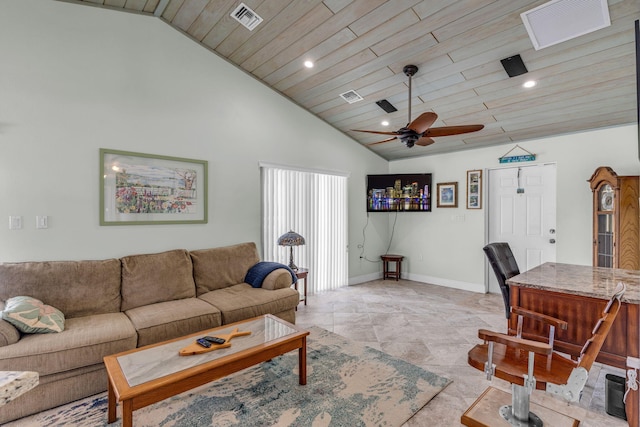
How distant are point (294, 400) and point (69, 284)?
2148 mm

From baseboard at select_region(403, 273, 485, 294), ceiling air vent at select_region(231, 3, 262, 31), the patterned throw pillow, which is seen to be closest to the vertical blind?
baseboard at select_region(403, 273, 485, 294)

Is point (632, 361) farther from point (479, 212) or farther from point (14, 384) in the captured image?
point (479, 212)

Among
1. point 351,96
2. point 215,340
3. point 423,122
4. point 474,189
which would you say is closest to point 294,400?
point 215,340


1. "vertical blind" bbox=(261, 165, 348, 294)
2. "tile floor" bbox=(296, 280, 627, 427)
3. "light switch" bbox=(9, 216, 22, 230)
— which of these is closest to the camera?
"tile floor" bbox=(296, 280, 627, 427)

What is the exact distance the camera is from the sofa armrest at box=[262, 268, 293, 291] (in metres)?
3.47

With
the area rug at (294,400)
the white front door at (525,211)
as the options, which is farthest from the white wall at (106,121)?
the white front door at (525,211)

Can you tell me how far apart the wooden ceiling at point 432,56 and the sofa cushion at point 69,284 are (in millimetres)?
2486

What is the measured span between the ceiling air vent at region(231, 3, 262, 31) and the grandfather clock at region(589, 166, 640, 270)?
4170 mm

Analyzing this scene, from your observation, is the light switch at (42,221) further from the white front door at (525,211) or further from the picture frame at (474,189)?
the white front door at (525,211)

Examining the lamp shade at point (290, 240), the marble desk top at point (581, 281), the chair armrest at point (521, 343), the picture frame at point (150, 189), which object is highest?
the picture frame at point (150, 189)

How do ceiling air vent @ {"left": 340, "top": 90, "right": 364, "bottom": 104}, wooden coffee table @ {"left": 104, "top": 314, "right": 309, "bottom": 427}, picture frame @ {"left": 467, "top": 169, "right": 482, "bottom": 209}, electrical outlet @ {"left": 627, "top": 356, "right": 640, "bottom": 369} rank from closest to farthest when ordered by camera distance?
wooden coffee table @ {"left": 104, "top": 314, "right": 309, "bottom": 427}
electrical outlet @ {"left": 627, "top": 356, "right": 640, "bottom": 369}
ceiling air vent @ {"left": 340, "top": 90, "right": 364, "bottom": 104}
picture frame @ {"left": 467, "top": 169, "right": 482, "bottom": 209}

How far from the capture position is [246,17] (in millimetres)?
3033

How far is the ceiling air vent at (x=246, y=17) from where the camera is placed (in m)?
2.94

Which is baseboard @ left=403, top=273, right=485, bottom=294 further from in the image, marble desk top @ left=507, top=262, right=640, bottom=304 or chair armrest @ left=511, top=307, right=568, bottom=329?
chair armrest @ left=511, top=307, right=568, bottom=329
